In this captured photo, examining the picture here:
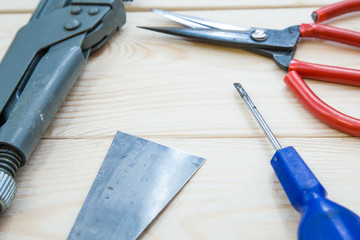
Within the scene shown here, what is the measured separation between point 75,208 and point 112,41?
324 millimetres

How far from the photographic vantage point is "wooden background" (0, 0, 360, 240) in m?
0.41

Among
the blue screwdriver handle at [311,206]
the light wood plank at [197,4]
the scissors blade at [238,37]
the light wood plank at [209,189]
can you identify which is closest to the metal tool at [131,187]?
the light wood plank at [209,189]

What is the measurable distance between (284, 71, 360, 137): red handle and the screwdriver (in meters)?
0.09

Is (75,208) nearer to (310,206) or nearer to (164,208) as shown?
(164,208)

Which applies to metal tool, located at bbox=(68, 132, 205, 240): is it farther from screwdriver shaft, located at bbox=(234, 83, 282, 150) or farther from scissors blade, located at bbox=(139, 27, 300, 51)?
scissors blade, located at bbox=(139, 27, 300, 51)

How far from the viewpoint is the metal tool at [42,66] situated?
43cm

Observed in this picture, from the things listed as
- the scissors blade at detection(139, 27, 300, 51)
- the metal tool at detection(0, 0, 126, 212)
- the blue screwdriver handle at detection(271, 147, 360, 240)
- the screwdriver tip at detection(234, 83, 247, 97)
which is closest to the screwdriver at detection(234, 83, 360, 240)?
the blue screwdriver handle at detection(271, 147, 360, 240)

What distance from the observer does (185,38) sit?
0.63 m

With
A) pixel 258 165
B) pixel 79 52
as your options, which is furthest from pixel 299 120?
pixel 79 52

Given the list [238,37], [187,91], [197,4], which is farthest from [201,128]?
[197,4]

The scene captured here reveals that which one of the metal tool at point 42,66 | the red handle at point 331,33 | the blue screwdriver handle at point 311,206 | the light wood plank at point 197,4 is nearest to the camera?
the blue screwdriver handle at point 311,206

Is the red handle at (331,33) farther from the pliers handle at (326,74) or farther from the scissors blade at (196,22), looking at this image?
the scissors blade at (196,22)

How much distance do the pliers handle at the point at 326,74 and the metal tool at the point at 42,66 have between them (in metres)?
0.32

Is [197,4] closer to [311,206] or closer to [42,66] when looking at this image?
[42,66]
